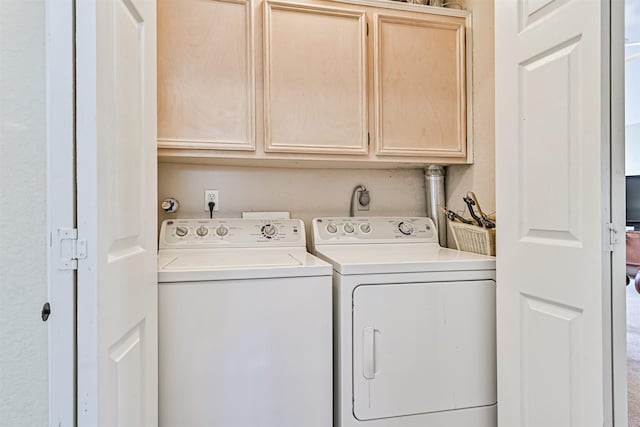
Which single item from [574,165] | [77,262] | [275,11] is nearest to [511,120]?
[574,165]

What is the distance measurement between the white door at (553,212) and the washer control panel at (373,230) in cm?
71

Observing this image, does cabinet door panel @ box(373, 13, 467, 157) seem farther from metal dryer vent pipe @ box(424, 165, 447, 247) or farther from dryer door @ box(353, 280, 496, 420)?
dryer door @ box(353, 280, 496, 420)

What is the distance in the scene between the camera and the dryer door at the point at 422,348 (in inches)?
53.4

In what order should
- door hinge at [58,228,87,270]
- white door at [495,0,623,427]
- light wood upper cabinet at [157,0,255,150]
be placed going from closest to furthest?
door hinge at [58,228,87,270]
white door at [495,0,623,427]
light wood upper cabinet at [157,0,255,150]

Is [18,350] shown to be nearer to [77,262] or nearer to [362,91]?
[77,262]

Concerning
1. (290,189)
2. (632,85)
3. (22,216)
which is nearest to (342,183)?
(290,189)

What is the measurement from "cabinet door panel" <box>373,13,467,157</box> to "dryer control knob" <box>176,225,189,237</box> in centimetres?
107

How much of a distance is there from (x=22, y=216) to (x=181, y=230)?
0.94 m

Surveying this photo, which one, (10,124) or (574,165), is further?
(574,165)

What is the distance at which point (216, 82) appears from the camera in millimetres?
1656

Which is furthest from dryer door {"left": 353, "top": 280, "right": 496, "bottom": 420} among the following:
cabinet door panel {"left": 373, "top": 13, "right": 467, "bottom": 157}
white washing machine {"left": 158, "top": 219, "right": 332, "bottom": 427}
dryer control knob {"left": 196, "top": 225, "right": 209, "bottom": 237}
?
dryer control knob {"left": 196, "top": 225, "right": 209, "bottom": 237}

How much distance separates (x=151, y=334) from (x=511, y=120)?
141 centimetres

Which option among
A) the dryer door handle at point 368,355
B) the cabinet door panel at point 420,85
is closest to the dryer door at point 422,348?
the dryer door handle at point 368,355

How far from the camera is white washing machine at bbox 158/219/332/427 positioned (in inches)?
49.1
